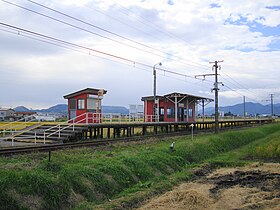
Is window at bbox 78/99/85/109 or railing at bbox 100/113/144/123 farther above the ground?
window at bbox 78/99/85/109

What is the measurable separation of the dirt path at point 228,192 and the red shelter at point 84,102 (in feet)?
38.9

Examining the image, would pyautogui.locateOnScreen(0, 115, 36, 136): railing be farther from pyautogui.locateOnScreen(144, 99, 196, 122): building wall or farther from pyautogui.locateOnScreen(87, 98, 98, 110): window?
pyautogui.locateOnScreen(144, 99, 196, 122): building wall

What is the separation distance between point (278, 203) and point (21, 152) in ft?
A: 31.3

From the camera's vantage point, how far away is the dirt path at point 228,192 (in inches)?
334

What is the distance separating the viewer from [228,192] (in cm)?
Answer: 998

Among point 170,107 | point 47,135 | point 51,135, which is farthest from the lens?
point 170,107

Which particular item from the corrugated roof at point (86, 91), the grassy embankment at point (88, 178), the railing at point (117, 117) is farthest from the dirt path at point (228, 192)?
the corrugated roof at point (86, 91)

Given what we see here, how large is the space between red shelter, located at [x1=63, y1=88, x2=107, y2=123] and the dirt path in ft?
38.9

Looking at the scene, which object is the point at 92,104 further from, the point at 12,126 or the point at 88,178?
the point at 88,178

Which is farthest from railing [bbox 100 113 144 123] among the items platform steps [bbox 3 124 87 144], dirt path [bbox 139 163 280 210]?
dirt path [bbox 139 163 280 210]

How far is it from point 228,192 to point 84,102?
14982 millimetres

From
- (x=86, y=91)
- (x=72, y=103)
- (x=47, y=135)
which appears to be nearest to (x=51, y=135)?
(x=47, y=135)

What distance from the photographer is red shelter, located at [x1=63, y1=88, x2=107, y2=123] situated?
75.2 ft

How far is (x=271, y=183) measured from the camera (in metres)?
11.1
